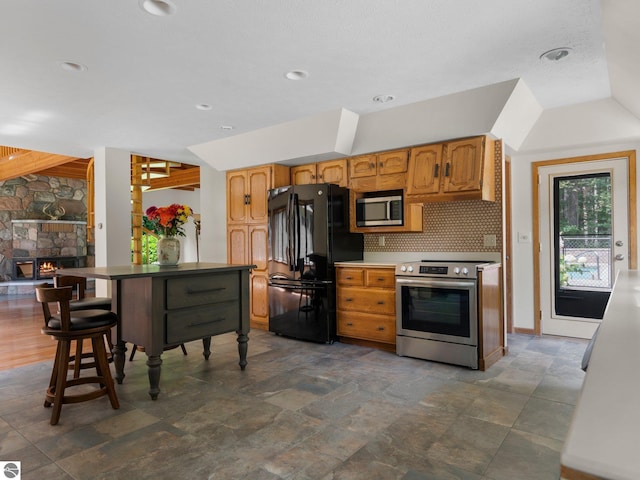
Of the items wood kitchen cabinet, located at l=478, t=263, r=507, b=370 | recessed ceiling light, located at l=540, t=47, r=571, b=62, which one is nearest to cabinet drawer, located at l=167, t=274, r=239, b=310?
wood kitchen cabinet, located at l=478, t=263, r=507, b=370

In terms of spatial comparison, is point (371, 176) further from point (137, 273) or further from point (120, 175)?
point (120, 175)

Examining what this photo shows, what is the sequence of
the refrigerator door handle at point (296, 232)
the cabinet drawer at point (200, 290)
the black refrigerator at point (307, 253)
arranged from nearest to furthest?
the cabinet drawer at point (200, 290) → the black refrigerator at point (307, 253) → the refrigerator door handle at point (296, 232)

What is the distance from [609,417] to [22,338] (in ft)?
19.0

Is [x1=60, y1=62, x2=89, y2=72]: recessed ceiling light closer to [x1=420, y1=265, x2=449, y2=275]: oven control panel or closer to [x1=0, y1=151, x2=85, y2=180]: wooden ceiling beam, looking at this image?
[x1=420, y1=265, x2=449, y2=275]: oven control panel

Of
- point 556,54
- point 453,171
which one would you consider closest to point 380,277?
point 453,171

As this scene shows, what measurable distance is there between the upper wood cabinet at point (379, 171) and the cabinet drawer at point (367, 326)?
4.50ft

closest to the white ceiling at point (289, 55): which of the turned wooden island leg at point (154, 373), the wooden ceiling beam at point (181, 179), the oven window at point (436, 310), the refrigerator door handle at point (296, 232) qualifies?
the refrigerator door handle at point (296, 232)

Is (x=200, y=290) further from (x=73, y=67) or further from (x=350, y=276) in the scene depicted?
(x=73, y=67)

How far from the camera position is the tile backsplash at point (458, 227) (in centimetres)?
393

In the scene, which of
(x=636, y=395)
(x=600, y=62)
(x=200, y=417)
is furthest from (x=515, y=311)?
(x=636, y=395)

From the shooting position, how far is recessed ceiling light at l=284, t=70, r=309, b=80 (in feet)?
10.1

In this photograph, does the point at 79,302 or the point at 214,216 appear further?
the point at 214,216

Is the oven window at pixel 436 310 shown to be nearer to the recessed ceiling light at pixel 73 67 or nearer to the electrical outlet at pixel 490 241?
the electrical outlet at pixel 490 241

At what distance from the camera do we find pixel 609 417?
1.92ft
